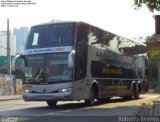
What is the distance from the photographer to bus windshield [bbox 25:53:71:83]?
67.6 feet

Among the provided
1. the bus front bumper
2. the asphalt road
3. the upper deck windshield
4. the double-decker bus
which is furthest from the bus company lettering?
the bus front bumper

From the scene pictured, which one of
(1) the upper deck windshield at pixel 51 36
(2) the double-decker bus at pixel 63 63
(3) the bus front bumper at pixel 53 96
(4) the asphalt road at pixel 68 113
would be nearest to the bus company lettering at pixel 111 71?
(2) the double-decker bus at pixel 63 63

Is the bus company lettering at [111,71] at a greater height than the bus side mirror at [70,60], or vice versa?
the bus side mirror at [70,60]

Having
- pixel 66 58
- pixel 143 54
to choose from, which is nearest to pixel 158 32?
pixel 66 58

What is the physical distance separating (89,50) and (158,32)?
9020 mm

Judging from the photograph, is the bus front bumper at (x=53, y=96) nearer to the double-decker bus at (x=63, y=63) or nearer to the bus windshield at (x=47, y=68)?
the double-decker bus at (x=63, y=63)

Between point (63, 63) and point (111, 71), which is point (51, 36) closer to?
point (63, 63)

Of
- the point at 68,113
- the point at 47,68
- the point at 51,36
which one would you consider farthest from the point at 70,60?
the point at 68,113

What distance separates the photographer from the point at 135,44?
3238cm

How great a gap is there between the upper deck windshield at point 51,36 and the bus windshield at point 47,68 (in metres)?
0.52

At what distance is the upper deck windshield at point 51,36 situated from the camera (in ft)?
68.5

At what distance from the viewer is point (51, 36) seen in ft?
69.7

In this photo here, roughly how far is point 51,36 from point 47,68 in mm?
1462

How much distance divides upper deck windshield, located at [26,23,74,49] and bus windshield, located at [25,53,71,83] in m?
0.52
